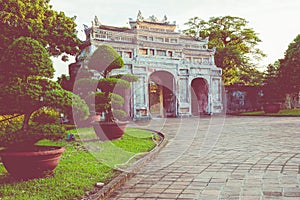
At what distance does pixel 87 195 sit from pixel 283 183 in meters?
→ 2.74

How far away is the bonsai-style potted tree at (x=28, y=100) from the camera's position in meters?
4.91

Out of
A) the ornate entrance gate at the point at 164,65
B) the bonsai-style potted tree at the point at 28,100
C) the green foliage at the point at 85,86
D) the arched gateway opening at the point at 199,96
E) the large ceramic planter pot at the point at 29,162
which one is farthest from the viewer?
the arched gateway opening at the point at 199,96

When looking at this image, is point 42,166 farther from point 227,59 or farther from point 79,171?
point 227,59

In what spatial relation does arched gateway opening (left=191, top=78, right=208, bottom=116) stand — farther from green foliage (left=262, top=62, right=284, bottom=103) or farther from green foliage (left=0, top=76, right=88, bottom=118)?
green foliage (left=0, top=76, right=88, bottom=118)

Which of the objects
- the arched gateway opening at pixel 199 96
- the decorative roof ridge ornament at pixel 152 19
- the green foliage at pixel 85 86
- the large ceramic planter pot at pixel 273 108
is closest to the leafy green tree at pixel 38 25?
the green foliage at pixel 85 86

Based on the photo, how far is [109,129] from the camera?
32.4 ft

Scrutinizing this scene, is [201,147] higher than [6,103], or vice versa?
[6,103]

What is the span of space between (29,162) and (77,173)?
950mm

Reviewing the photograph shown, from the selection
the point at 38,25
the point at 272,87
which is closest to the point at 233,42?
the point at 272,87

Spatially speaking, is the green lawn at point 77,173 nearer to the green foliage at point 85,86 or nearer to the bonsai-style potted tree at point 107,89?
the bonsai-style potted tree at point 107,89

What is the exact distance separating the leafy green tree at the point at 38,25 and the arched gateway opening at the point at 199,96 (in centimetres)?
1321

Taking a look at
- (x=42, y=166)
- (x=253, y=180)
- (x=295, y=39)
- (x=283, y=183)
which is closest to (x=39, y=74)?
(x=42, y=166)

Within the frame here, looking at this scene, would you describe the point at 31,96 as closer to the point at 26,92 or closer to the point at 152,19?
the point at 26,92

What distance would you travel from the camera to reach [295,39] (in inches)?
1053
